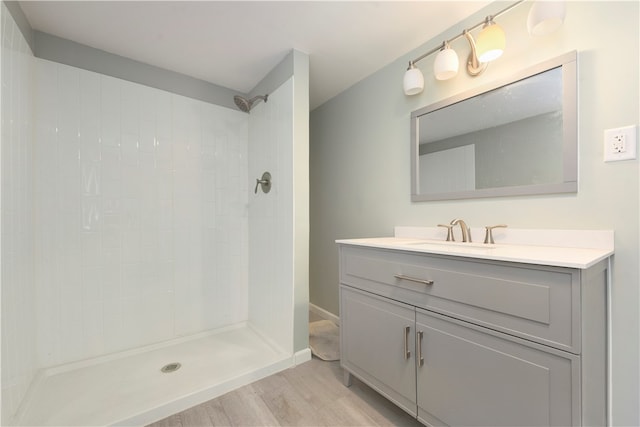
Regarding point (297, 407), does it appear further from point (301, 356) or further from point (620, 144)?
point (620, 144)

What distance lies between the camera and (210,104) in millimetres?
2250

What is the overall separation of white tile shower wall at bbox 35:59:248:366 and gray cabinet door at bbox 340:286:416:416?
1.27 metres

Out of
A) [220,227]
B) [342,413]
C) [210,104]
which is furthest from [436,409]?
[210,104]

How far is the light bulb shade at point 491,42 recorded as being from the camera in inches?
47.7

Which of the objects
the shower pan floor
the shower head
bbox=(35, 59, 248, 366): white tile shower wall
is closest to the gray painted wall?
the shower head

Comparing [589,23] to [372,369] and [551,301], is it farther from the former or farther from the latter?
[372,369]

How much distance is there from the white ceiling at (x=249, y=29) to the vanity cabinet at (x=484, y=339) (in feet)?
4.23

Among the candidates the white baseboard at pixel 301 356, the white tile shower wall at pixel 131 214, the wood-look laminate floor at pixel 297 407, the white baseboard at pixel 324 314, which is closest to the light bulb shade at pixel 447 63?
the white tile shower wall at pixel 131 214

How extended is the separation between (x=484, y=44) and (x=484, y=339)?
1270mm

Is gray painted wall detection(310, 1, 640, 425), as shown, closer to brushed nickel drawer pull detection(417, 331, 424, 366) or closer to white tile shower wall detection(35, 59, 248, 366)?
brushed nickel drawer pull detection(417, 331, 424, 366)

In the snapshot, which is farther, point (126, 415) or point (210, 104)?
point (210, 104)

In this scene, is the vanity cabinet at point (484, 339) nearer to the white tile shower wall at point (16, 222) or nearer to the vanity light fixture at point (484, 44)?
the vanity light fixture at point (484, 44)

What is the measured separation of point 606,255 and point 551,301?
1.17 feet

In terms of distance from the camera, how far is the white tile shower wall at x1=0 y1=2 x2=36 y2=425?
1182 mm
